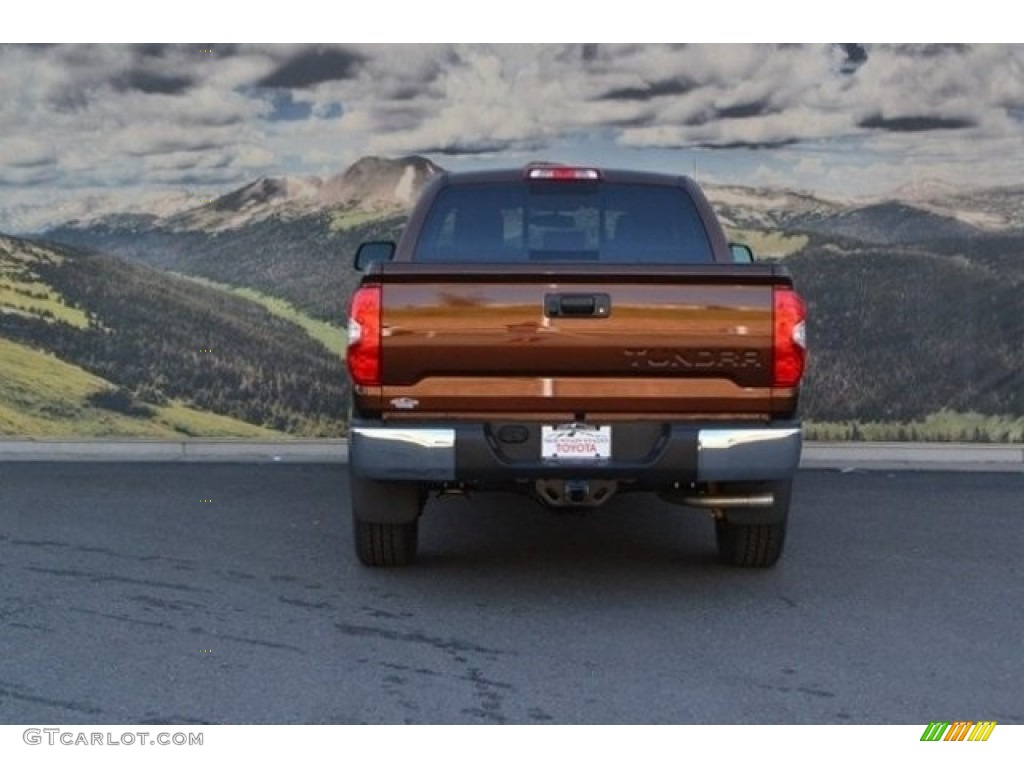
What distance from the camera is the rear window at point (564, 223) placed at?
8.09m

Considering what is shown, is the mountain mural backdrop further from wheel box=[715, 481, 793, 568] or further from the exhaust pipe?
the exhaust pipe

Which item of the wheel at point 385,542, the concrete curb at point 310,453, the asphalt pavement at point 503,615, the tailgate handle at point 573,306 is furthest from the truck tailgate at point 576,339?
the concrete curb at point 310,453

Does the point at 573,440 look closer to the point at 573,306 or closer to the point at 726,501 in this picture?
the point at 573,306

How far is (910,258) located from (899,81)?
4.66 ft

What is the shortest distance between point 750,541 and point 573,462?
56.9 inches

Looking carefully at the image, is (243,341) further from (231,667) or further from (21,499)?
(231,667)

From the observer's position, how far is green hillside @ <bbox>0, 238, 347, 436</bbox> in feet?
41.4

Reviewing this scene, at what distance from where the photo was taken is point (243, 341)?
12.7 meters

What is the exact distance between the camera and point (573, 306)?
6578mm

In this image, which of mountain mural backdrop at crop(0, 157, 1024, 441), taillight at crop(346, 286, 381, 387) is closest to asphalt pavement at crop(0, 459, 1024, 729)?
→ taillight at crop(346, 286, 381, 387)

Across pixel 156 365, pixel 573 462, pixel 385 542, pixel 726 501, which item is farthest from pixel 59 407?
pixel 726 501

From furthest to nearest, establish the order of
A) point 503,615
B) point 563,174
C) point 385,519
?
point 563,174 < point 385,519 < point 503,615

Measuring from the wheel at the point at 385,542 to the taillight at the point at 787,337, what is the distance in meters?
1.96

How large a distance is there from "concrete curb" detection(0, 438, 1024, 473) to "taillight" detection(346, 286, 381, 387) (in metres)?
5.69
